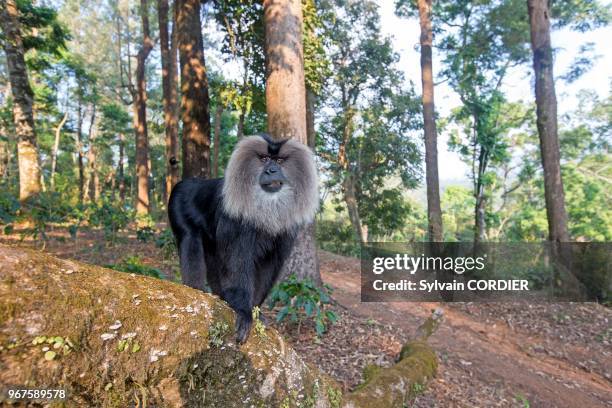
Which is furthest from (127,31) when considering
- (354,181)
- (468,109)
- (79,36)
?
(468,109)

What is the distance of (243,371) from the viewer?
1391mm

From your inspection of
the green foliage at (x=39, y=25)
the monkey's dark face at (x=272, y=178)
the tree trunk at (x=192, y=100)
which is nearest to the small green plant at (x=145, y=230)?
the tree trunk at (x=192, y=100)

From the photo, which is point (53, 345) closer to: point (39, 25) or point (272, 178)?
point (272, 178)

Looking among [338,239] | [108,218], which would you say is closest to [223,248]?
[108,218]

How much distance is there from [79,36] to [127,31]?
5.68 m

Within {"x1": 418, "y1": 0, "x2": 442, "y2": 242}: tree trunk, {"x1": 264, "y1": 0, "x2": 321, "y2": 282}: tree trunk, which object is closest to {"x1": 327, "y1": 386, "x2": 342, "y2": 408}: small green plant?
{"x1": 264, "y1": 0, "x2": 321, "y2": 282}: tree trunk

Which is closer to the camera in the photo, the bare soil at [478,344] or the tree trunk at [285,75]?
the bare soil at [478,344]

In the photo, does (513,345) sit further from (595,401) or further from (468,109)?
(468,109)

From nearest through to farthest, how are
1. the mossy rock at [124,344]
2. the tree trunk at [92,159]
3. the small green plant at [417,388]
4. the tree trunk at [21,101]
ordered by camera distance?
the mossy rock at [124,344]
the small green plant at [417,388]
the tree trunk at [21,101]
the tree trunk at [92,159]

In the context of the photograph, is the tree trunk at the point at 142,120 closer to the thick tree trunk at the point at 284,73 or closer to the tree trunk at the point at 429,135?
the tree trunk at the point at 429,135

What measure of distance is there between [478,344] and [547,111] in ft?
16.9

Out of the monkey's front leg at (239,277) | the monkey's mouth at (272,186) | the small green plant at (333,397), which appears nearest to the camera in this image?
the small green plant at (333,397)

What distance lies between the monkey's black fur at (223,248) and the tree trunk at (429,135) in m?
6.47

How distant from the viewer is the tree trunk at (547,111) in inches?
302
